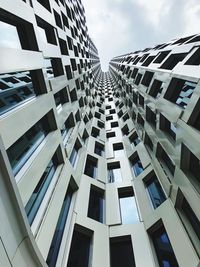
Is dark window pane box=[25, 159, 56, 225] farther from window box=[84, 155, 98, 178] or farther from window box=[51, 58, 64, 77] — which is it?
window box=[51, 58, 64, 77]

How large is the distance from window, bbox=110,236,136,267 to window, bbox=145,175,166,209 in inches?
120

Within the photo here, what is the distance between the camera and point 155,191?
14.4m

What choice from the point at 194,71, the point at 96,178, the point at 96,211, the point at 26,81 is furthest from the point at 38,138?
the point at 194,71

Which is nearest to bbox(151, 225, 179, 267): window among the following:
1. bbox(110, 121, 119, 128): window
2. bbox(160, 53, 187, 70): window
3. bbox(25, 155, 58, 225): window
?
bbox(25, 155, 58, 225): window

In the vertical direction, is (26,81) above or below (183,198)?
above

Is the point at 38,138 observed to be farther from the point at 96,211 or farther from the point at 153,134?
the point at 153,134

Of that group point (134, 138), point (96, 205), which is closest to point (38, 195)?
point (96, 205)

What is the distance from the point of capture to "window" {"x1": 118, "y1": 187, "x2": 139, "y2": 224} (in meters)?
13.5

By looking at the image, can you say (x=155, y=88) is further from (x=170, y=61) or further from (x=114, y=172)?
(x=114, y=172)

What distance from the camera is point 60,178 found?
38.0 ft

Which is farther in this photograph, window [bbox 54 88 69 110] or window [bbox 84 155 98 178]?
window [bbox 84 155 98 178]

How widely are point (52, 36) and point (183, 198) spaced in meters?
15.6

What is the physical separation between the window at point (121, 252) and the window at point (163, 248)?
57.8 inches

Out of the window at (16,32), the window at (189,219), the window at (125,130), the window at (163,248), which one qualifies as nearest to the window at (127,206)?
the window at (163,248)
